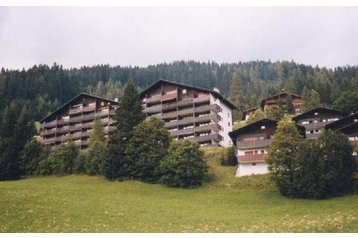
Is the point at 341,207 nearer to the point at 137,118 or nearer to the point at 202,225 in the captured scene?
the point at 202,225

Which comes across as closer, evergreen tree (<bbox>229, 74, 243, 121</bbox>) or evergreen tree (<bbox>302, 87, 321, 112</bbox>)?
evergreen tree (<bbox>302, 87, 321, 112</bbox>)

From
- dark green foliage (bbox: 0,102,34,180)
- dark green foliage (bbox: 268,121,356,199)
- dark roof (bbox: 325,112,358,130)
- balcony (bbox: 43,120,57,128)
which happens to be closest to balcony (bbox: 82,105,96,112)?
balcony (bbox: 43,120,57,128)

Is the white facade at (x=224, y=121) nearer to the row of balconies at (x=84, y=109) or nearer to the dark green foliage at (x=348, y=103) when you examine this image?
the dark green foliage at (x=348, y=103)

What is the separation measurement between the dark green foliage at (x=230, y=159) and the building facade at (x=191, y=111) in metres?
15.6

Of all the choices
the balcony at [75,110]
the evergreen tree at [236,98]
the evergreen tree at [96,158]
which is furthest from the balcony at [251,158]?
the evergreen tree at [236,98]

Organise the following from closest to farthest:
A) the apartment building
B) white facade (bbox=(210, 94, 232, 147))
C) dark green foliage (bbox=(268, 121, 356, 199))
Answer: dark green foliage (bbox=(268, 121, 356, 199)) → white facade (bbox=(210, 94, 232, 147)) → the apartment building

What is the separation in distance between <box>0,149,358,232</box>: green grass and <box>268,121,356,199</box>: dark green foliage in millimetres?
1602

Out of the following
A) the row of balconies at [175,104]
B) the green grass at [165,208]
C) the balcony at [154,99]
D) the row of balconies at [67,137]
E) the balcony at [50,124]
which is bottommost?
the green grass at [165,208]

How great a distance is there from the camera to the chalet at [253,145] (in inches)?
2338

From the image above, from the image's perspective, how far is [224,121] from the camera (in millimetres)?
87438

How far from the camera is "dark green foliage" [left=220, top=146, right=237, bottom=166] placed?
63.4m

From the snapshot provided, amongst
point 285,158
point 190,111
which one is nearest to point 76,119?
point 190,111

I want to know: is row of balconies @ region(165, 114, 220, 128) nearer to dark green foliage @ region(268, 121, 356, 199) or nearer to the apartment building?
the apartment building

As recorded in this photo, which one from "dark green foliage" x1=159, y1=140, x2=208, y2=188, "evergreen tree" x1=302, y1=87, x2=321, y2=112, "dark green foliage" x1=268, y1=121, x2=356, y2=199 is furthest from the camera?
"evergreen tree" x1=302, y1=87, x2=321, y2=112
